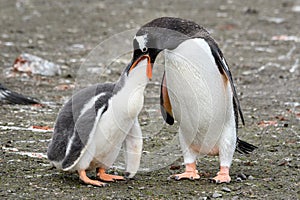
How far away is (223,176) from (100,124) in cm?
96

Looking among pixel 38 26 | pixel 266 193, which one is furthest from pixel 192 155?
pixel 38 26

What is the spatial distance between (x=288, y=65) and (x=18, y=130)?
16.1 feet

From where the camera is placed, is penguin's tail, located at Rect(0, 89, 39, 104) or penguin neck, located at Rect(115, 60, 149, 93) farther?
penguin's tail, located at Rect(0, 89, 39, 104)

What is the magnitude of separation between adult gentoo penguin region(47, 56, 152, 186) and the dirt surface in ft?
0.61

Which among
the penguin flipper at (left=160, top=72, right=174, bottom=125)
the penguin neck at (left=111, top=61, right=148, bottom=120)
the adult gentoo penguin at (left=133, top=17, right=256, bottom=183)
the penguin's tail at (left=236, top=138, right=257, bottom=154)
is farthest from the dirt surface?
the penguin neck at (left=111, top=61, right=148, bottom=120)

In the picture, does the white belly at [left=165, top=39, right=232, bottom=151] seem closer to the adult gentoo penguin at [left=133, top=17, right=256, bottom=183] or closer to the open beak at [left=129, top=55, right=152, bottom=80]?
the adult gentoo penguin at [left=133, top=17, right=256, bottom=183]

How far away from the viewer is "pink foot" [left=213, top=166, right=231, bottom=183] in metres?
4.84

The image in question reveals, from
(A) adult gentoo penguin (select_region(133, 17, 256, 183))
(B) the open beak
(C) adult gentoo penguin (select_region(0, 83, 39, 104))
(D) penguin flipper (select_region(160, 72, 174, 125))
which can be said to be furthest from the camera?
(C) adult gentoo penguin (select_region(0, 83, 39, 104))

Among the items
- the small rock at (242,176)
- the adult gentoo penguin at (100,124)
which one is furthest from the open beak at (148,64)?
the small rock at (242,176)

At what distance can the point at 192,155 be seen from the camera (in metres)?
5.09

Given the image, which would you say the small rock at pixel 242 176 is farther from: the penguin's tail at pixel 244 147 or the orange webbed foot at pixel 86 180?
the orange webbed foot at pixel 86 180

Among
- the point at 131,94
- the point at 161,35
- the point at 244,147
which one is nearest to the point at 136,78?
the point at 131,94

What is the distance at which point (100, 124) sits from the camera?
179 inches

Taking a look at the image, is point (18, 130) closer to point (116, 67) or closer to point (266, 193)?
point (266, 193)
